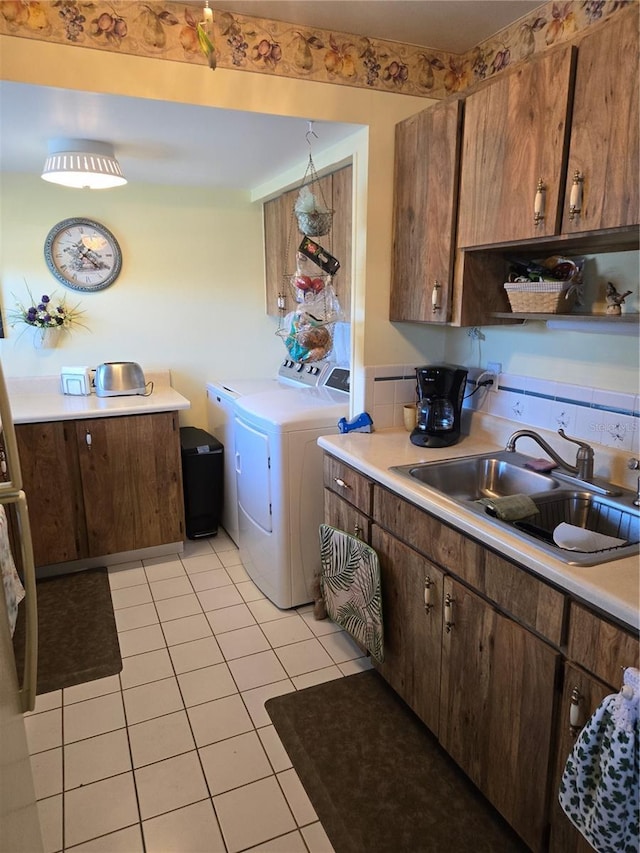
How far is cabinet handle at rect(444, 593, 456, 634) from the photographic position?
1.62 meters

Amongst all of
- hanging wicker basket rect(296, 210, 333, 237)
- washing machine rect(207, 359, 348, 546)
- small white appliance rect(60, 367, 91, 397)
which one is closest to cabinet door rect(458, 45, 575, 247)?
hanging wicker basket rect(296, 210, 333, 237)

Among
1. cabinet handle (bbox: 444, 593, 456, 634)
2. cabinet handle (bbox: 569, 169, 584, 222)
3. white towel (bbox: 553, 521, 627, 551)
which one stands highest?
cabinet handle (bbox: 569, 169, 584, 222)

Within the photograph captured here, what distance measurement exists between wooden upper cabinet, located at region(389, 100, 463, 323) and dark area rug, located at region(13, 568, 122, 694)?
1.93m

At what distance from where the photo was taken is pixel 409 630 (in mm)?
1870

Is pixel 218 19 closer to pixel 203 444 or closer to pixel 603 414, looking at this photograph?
pixel 603 414

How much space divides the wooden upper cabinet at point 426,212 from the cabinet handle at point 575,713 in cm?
131

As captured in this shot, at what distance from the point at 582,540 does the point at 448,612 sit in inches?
17.2

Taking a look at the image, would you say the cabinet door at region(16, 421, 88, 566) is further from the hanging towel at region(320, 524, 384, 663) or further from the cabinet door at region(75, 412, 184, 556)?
the hanging towel at region(320, 524, 384, 663)

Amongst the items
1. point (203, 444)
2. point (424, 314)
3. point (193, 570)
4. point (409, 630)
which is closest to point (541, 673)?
point (409, 630)

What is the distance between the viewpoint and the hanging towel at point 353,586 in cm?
200

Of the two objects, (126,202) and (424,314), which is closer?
(424,314)

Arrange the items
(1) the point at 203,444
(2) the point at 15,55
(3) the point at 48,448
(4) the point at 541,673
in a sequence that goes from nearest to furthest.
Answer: (4) the point at 541,673 → (2) the point at 15,55 → (3) the point at 48,448 → (1) the point at 203,444

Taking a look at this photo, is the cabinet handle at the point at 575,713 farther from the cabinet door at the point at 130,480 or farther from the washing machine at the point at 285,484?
the cabinet door at the point at 130,480

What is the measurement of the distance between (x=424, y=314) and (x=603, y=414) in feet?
2.45
